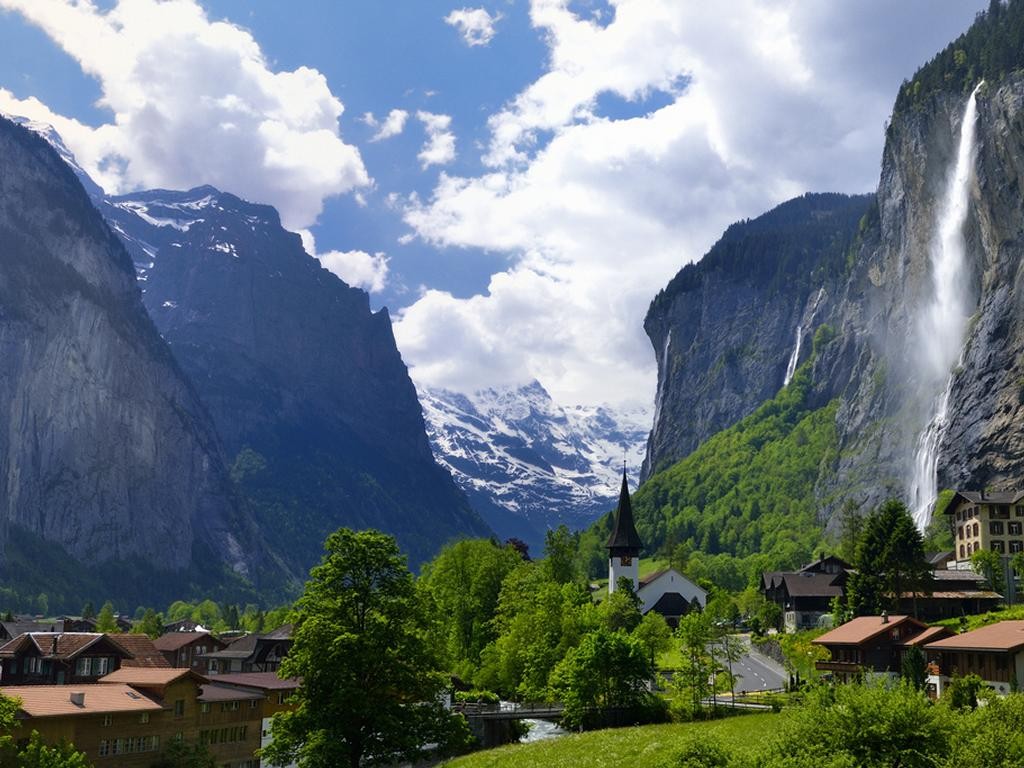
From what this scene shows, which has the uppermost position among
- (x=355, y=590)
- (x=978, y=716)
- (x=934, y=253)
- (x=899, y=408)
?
(x=934, y=253)

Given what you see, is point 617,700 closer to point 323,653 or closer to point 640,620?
point 323,653

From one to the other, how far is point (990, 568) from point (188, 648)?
8654 centimetres

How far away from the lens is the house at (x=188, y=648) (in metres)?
111

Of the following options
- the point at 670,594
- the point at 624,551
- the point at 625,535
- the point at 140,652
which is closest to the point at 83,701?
the point at 140,652

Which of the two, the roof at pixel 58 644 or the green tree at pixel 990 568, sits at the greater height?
the green tree at pixel 990 568

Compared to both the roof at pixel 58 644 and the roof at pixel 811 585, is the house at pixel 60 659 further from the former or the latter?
the roof at pixel 811 585


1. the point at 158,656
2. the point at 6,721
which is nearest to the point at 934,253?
the point at 158,656

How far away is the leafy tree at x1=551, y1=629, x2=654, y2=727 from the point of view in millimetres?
74812

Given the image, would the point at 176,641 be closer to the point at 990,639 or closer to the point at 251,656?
the point at 251,656

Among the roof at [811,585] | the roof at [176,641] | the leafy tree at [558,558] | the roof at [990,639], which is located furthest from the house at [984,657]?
the roof at [176,641]

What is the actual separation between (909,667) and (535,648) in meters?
32.3

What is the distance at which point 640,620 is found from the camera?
113 meters

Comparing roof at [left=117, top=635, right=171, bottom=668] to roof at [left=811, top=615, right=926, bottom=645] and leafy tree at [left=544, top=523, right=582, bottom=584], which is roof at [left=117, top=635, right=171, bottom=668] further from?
roof at [left=811, top=615, right=926, bottom=645]

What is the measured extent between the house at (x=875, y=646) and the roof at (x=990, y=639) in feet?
19.2
